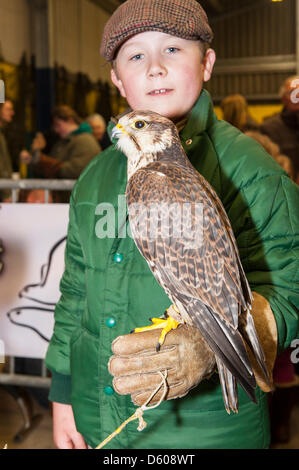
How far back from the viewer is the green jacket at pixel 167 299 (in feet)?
2.96

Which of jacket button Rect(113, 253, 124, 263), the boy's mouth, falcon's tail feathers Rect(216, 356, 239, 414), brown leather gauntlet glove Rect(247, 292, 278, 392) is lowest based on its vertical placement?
falcon's tail feathers Rect(216, 356, 239, 414)

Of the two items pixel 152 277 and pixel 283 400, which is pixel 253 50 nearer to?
pixel 152 277

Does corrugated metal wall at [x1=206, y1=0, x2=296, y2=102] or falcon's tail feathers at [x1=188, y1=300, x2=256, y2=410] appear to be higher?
corrugated metal wall at [x1=206, y1=0, x2=296, y2=102]

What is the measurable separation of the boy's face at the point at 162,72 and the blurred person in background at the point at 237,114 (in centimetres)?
62

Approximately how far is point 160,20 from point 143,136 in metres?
0.20

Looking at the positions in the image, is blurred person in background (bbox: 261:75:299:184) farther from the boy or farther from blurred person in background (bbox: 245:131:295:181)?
the boy

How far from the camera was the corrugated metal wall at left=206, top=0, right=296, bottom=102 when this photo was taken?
1.22 meters

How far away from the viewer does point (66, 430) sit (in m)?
1.14

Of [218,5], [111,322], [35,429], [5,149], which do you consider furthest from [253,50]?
[35,429]

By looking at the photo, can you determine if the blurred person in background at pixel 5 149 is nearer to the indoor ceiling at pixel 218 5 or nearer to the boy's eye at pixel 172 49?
the indoor ceiling at pixel 218 5


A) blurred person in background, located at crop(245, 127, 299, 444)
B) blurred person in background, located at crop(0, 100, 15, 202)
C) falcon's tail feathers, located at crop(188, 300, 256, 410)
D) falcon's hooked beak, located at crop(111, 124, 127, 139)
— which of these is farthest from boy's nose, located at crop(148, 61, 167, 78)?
blurred person in background, located at crop(245, 127, 299, 444)

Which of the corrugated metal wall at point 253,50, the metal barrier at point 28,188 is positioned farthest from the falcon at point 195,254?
the metal barrier at point 28,188

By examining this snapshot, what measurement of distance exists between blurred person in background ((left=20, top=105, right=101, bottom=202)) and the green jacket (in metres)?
1.24

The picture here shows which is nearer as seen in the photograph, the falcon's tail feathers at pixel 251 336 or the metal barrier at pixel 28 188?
the falcon's tail feathers at pixel 251 336
